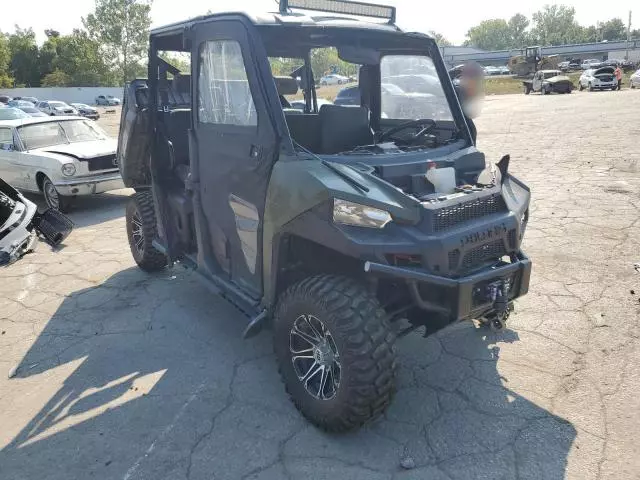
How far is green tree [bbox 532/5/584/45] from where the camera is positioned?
11812cm

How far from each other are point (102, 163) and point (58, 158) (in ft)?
2.19

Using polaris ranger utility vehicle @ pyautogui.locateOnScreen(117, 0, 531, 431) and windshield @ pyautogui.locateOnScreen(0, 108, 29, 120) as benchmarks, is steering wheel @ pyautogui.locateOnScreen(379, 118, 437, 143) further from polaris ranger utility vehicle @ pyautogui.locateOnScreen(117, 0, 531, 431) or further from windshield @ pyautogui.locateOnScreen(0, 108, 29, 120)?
windshield @ pyautogui.locateOnScreen(0, 108, 29, 120)

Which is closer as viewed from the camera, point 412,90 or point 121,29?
point 412,90

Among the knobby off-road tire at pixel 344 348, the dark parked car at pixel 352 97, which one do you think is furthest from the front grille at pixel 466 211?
the dark parked car at pixel 352 97

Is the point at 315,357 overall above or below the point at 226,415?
above

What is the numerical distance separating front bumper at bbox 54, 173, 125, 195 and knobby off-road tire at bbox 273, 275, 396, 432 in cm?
639

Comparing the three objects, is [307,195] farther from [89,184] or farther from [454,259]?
[89,184]

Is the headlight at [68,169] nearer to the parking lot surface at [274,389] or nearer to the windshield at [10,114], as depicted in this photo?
the parking lot surface at [274,389]

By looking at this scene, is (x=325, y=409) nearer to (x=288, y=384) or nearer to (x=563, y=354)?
(x=288, y=384)

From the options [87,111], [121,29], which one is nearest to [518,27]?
[121,29]

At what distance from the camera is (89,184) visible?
8.35 meters

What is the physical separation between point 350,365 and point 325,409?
383 millimetres

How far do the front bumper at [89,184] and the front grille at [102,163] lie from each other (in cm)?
12

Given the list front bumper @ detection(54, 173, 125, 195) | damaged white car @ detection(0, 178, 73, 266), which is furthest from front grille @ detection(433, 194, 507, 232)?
front bumper @ detection(54, 173, 125, 195)
